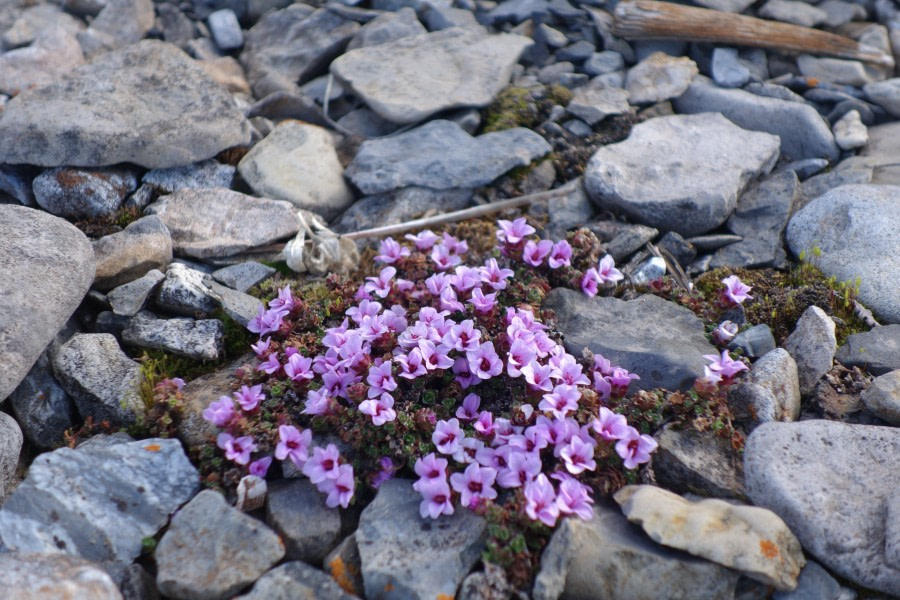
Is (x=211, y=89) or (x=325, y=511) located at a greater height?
(x=211, y=89)

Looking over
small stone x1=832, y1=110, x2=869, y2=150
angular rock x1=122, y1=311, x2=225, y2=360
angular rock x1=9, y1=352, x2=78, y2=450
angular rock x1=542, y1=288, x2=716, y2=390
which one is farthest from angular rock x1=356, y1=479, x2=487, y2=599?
small stone x1=832, y1=110, x2=869, y2=150

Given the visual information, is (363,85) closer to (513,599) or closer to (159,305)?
(159,305)

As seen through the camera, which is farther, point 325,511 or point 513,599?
point 325,511

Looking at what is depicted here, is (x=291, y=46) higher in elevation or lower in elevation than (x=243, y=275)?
higher

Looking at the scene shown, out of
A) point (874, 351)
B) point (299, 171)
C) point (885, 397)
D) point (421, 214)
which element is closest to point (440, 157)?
point (421, 214)

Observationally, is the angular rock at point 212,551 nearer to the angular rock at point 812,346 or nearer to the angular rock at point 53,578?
the angular rock at point 53,578

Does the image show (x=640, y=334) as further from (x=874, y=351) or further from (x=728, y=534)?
(x=728, y=534)

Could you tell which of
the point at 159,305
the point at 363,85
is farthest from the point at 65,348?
the point at 363,85
